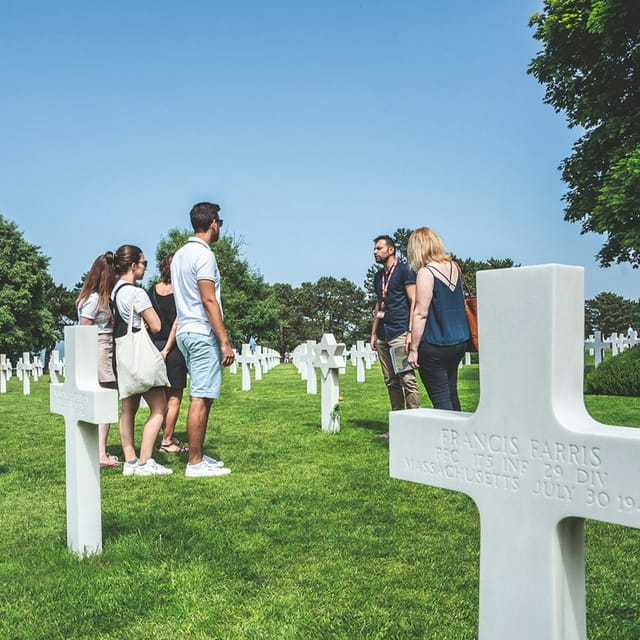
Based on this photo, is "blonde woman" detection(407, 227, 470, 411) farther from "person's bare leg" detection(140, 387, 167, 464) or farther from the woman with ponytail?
the woman with ponytail

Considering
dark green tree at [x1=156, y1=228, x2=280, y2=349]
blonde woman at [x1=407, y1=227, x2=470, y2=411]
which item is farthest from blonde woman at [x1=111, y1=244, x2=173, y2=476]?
dark green tree at [x1=156, y1=228, x2=280, y2=349]

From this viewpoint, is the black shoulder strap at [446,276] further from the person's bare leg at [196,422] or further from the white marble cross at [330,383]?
the white marble cross at [330,383]

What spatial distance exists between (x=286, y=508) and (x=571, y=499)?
3.28 m

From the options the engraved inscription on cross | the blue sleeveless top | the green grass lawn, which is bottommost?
the green grass lawn

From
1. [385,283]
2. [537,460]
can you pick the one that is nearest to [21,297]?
[385,283]

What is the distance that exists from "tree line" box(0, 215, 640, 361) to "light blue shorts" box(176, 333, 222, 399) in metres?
16.5

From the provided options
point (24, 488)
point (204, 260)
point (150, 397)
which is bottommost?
point (24, 488)

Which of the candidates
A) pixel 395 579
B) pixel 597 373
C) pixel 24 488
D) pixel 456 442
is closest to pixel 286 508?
pixel 395 579

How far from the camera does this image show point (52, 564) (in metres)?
3.84

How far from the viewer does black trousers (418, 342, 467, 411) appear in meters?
5.75

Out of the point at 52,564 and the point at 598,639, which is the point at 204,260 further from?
the point at 598,639

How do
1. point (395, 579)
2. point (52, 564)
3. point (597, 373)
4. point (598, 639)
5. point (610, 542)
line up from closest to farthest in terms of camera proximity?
point (598, 639) < point (395, 579) < point (52, 564) < point (610, 542) < point (597, 373)

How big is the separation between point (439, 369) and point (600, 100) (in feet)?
48.6

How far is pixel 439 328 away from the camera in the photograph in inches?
226
